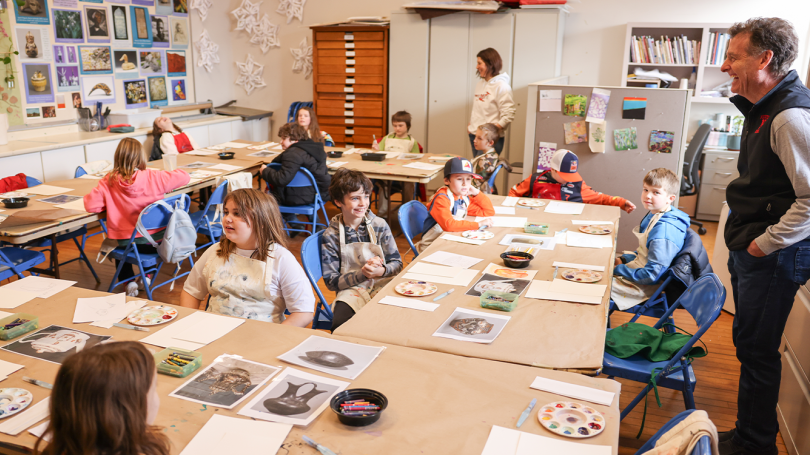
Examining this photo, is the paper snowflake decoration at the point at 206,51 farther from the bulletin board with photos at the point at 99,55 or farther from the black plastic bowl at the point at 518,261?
the black plastic bowl at the point at 518,261

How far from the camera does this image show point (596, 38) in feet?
21.0

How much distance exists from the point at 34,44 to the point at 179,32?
6.17ft

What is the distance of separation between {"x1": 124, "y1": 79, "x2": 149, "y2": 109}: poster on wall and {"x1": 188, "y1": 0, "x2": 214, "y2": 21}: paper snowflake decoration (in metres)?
1.21

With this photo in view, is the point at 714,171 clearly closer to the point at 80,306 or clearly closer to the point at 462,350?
the point at 462,350

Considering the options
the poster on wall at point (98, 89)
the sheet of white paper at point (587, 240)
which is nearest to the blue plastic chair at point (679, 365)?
the sheet of white paper at point (587, 240)

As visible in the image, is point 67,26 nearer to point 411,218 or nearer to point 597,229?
point 411,218

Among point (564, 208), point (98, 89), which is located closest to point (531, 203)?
point (564, 208)

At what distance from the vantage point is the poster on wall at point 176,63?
689 centimetres

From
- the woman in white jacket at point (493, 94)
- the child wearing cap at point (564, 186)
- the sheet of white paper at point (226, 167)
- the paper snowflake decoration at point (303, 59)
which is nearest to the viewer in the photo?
the child wearing cap at point (564, 186)

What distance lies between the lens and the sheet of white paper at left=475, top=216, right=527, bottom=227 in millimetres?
3203

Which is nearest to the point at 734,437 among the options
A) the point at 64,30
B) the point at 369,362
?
the point at 369,362

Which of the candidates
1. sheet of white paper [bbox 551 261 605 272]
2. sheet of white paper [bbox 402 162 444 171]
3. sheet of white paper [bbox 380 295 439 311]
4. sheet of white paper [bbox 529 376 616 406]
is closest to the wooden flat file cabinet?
sheet of white paper [bbox 402 162 444 171]

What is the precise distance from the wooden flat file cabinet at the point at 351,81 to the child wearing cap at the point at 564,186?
3312 mm

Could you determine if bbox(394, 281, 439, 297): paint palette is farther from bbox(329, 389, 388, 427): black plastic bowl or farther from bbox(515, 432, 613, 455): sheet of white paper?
bbox(515, 432, 613, 455): sheet of white paper
